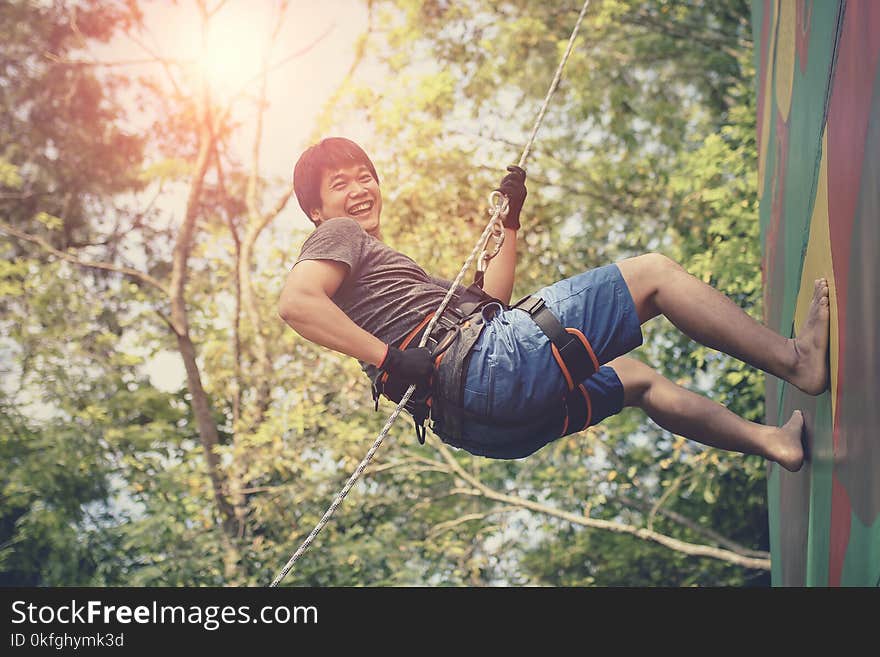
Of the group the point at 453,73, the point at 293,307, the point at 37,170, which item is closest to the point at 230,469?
the point at 453,73

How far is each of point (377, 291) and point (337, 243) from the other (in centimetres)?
14

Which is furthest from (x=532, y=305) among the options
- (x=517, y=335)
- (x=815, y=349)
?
(x=815, y=349)

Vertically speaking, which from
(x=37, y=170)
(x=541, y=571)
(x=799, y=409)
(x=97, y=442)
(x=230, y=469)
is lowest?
(x=799, y=409)

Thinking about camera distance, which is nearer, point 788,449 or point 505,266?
point 788,449

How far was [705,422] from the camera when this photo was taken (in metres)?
2.44

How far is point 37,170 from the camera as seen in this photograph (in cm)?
1091

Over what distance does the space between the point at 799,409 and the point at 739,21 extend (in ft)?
22.6

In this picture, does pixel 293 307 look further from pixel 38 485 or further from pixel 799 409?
pixel 38 485

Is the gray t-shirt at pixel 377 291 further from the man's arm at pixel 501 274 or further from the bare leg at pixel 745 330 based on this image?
the bare leg at pixel 745 330

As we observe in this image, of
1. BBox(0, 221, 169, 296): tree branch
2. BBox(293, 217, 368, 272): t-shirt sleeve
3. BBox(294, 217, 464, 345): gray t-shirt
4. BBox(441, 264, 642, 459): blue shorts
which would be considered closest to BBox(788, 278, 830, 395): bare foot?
BBox(441, 264, 642, 459): blue shorts

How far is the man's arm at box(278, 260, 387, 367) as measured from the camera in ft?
7.39

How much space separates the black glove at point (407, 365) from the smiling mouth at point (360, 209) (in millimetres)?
383

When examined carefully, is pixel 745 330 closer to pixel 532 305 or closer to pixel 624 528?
pixel 532 305

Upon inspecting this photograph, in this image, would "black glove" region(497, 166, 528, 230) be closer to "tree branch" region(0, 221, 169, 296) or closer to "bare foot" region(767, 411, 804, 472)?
"bare foot" region(767, 411, 804, 472)
